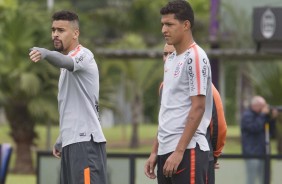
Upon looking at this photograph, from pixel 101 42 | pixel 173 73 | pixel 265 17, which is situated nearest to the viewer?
pixel 173 73

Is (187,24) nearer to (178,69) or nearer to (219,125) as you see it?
(178,69)

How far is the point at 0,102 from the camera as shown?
24.9m

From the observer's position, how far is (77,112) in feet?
26.1

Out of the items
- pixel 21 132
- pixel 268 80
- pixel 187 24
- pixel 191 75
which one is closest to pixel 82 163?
pixel 191 75

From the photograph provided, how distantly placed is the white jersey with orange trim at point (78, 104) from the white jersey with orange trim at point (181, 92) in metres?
1.00

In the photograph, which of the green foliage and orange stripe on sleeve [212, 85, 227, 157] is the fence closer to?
orange stripe on sleeve [212, 85, 227, 157]

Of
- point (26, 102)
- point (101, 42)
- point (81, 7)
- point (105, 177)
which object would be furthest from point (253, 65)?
point (81, 7)

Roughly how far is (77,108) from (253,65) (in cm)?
2483

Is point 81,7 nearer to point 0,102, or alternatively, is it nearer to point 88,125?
point 0,102

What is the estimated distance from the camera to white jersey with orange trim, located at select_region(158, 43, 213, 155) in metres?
7.01

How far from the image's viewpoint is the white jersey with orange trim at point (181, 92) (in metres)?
7.01

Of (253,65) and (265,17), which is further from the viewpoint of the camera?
(253,65)

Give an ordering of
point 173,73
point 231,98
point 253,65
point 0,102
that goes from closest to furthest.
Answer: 1. point 173,73
2. point 0,102
3. point 253,65
4. point 231,98

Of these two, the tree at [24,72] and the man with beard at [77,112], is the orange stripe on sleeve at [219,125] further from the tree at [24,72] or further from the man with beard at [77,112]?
the tree at [24,72]
